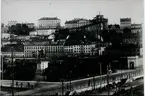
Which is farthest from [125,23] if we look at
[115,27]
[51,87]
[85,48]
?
[51,87]

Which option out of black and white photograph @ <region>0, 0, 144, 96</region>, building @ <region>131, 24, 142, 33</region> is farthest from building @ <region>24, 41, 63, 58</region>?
building @ <region>131, 24, 142, 33</region>

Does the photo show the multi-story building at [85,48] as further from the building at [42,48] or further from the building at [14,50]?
the building at [14,50]

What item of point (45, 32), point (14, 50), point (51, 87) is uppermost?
point (45, 32)

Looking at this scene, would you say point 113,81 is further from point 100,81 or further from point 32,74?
point 32,74

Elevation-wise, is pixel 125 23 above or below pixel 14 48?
above

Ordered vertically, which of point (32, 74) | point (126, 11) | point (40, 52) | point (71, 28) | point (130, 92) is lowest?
point (130, 92)

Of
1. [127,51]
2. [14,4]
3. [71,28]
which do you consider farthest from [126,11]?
[14,4]

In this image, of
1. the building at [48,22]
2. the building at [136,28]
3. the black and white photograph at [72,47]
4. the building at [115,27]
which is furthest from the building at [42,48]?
the building at [136,28]

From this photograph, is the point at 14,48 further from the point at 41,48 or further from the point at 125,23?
the point at 125,23

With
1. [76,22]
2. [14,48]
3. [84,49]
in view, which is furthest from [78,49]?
[14,48]
